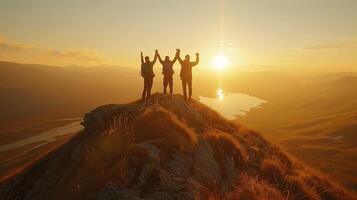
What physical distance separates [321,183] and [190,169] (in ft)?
37.2

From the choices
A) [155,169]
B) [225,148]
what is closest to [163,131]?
[155,169]

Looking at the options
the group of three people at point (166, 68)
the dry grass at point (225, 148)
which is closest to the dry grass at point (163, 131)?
the dry grass at point (225, 148)

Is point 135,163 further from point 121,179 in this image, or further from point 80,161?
point 80,161

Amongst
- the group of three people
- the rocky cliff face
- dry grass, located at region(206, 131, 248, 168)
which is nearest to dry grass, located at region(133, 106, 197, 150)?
the rocky cliff face

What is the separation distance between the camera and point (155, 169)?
11828 millimetres

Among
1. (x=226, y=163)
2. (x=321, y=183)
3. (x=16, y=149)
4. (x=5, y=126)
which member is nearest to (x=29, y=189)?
(x=226, y=163)

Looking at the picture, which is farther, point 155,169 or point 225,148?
Answer: point 225,148

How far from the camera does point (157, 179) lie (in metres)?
11.3

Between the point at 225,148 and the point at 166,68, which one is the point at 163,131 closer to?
the point at 225,148

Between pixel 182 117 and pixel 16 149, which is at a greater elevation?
pixel 182 117

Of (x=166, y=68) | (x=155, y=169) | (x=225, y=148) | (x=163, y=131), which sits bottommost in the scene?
(x=225, y=148)

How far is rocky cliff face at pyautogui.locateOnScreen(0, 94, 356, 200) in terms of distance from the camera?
1052 cm

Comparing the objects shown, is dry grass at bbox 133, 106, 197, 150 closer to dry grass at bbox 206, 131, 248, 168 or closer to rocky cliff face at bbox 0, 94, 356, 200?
rocky cliff face at bbox 0, 94, 356, 200

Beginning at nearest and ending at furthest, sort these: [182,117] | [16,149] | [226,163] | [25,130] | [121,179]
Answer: [121,179], [226,163], [182,117], [16,149], [25,130]
